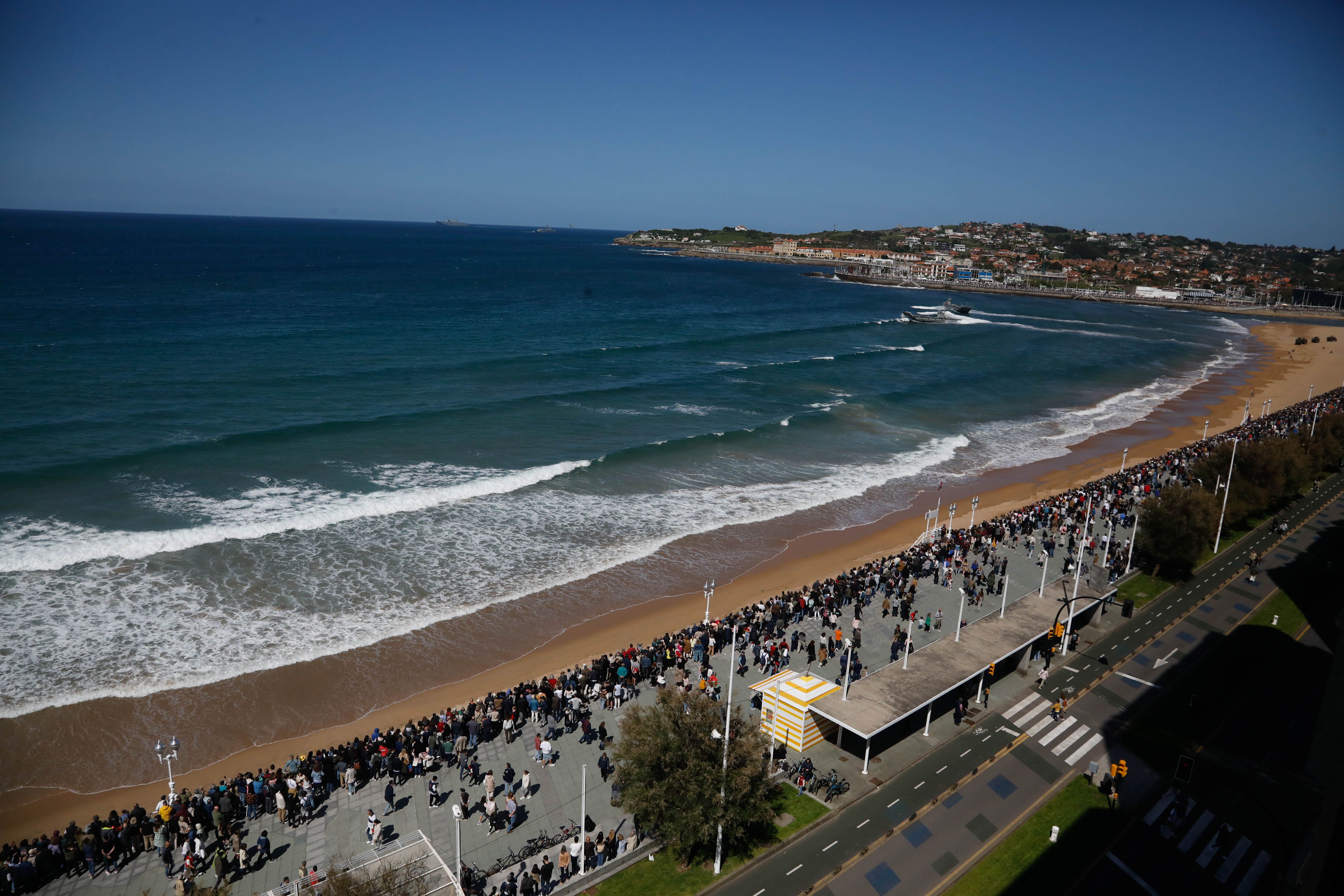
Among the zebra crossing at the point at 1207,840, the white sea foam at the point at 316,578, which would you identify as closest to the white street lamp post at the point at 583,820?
the white sea foam at the point at 316,578

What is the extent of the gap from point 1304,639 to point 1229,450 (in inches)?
549

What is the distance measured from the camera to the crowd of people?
1562 cm

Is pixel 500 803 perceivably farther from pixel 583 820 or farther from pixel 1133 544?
pixel 1133 544

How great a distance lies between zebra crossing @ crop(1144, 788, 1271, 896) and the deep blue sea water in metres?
19.9

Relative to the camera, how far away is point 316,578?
1136 inches

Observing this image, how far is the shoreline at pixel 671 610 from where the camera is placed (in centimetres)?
1867

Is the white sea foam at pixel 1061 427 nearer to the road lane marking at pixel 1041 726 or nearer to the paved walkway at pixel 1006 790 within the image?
the paved walkway at pixel 1006 790

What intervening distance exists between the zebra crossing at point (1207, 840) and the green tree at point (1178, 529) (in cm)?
1439

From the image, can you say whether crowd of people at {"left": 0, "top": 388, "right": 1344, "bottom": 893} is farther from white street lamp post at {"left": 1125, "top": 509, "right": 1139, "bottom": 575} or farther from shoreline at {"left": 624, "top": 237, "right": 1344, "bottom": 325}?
shoreline at {"left": 624, "top": 237, "right": 1344, "bottom": 325}

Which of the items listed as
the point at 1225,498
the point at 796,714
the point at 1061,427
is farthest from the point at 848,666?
the point at 1061,427

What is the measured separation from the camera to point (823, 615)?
26172mm

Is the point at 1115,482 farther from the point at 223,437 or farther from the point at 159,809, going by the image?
the point at 223,437

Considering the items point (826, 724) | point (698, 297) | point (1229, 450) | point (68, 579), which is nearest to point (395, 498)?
point (68, 579)

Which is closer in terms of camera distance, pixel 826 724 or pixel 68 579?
pixel 826 724
